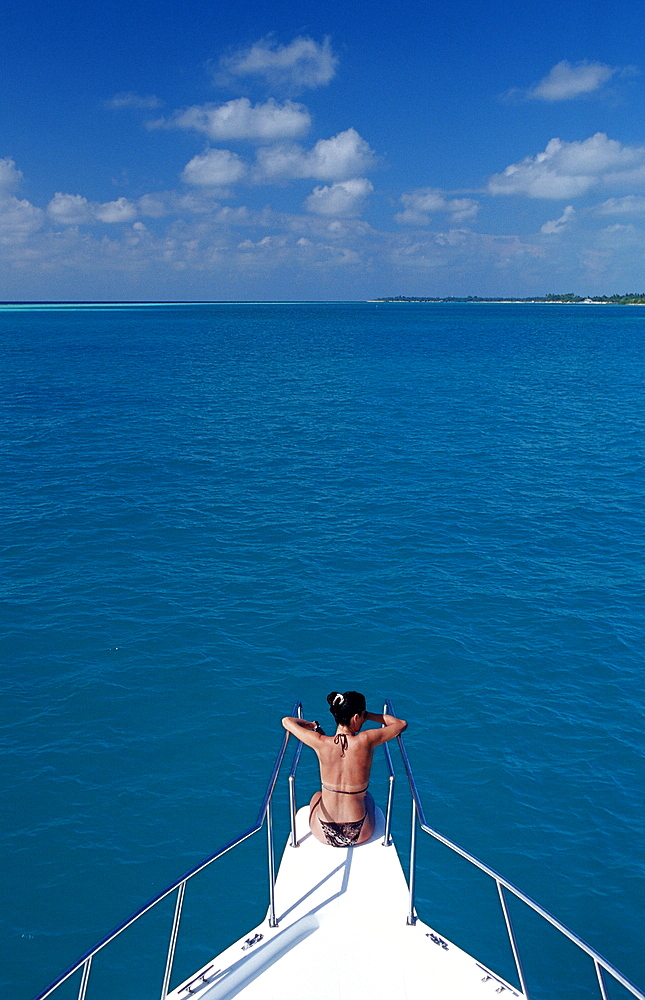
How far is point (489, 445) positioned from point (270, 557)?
57.7ft

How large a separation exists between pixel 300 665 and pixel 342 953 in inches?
315

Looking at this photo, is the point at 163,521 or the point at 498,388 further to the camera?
the point at 498,388

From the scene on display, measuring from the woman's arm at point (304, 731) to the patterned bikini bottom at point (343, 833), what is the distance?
35.4 inches

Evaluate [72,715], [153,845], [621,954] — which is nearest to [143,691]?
[72,715]

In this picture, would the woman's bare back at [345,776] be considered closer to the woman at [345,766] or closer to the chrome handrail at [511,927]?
the woman at [345,766]

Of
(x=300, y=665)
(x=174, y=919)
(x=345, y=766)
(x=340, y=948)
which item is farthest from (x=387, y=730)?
(x=300, y=665)

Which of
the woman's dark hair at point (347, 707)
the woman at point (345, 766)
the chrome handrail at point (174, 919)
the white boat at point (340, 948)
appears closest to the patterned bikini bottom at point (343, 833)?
the woman at point (345, 766)

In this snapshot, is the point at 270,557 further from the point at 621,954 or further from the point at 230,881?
the point at 621,954

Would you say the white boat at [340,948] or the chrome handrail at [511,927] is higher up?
the chrome handrail at [511,927]

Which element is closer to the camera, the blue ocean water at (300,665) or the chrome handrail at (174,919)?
the chrome handrail at (174,919)

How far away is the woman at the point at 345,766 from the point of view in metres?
6.86

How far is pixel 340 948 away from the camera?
19.7 feet

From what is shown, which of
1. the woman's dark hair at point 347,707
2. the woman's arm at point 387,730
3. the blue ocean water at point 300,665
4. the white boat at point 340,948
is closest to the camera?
the white boat at point 340,948

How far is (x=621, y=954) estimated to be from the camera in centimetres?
829
